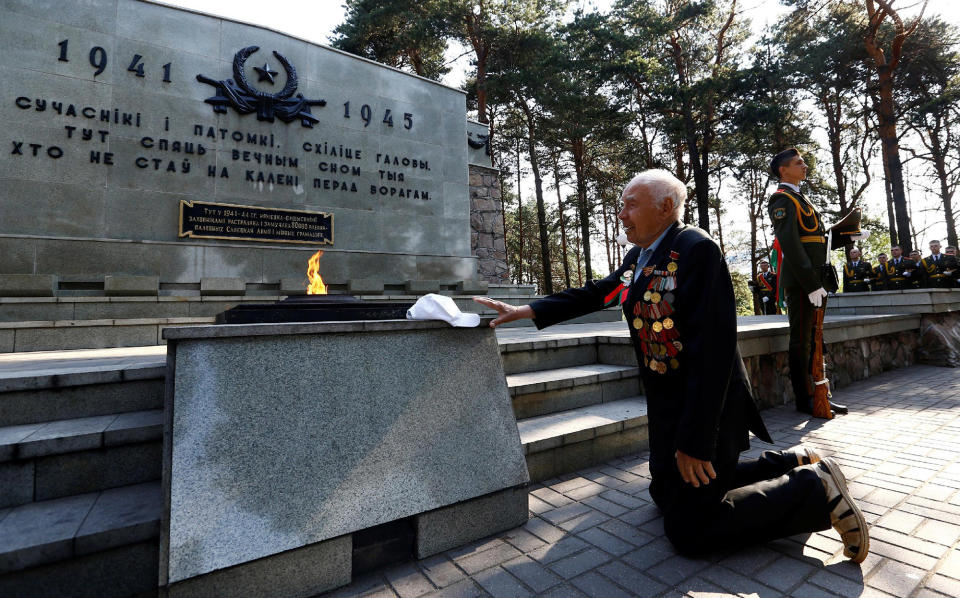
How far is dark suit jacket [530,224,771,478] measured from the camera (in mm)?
1933

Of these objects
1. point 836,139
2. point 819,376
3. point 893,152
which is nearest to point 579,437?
point 819,376

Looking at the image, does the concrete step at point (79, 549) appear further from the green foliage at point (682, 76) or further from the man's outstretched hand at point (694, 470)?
the green foliage at point (682, 76)

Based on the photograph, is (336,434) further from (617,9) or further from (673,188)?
(617,9)

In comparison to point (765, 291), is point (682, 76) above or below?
above

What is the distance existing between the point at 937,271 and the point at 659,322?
16347mm

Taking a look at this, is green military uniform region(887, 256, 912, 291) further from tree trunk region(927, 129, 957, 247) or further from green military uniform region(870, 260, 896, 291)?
tree trunk region(927, 129, 957, 247)

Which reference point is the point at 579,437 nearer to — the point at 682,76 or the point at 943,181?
the point at 682,76

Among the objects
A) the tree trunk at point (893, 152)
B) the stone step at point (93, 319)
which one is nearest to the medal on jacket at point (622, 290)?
the stone step at point (93, 319)

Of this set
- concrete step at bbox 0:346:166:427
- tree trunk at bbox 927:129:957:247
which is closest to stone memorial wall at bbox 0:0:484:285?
concrete step at bbox 0:346:166:427

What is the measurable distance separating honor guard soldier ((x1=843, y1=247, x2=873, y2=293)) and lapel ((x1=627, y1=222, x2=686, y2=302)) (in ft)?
52.1

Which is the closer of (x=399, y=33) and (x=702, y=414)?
(x=702, y=414)

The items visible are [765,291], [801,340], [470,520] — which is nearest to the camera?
[470,520]

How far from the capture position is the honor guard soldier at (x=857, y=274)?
13.9 meters

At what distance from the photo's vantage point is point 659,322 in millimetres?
2180
